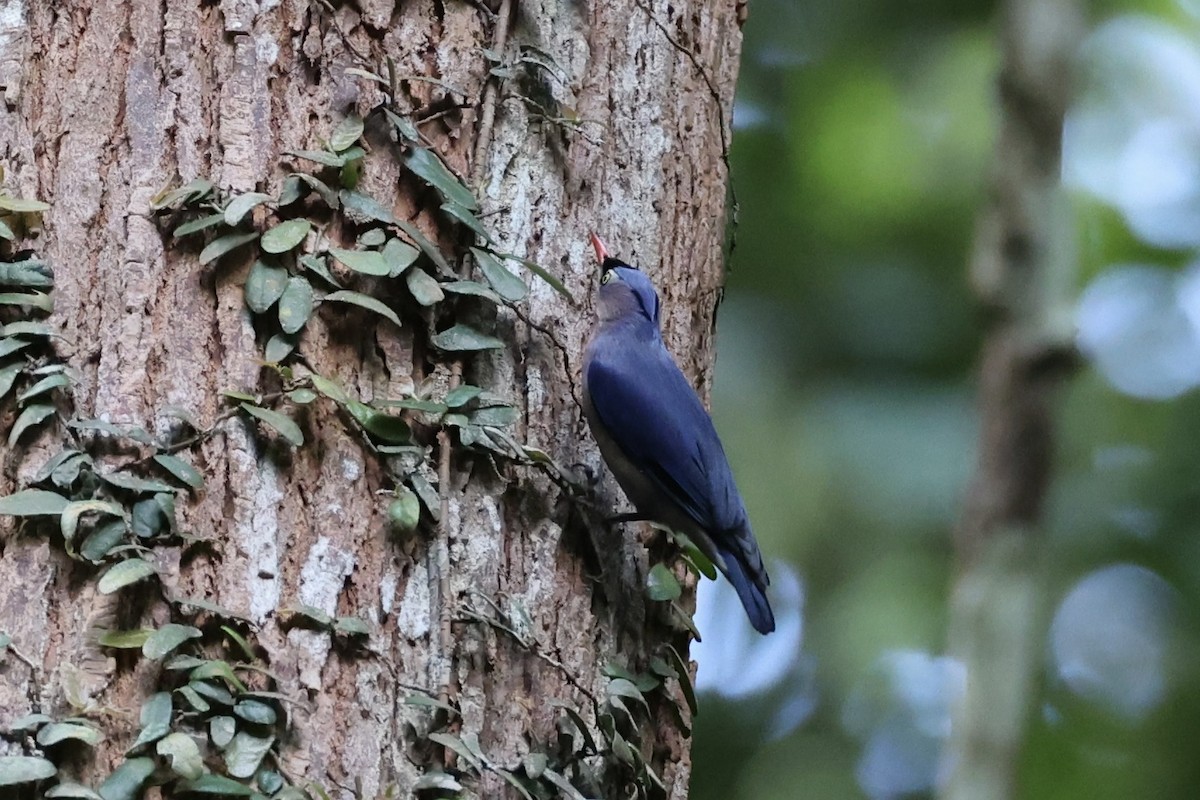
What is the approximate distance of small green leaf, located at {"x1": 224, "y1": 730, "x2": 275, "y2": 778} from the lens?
2.25 metres

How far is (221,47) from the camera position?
268cm

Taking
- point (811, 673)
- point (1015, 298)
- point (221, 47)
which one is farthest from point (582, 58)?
point (811, 673)

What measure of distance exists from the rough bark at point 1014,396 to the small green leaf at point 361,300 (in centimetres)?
166

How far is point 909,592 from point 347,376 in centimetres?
354

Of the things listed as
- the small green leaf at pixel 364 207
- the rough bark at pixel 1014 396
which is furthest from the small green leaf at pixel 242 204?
the rough bark at pixel 1014 396

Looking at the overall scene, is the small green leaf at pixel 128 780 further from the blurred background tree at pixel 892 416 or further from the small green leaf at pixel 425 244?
the blurred background tree at pixel 892 416

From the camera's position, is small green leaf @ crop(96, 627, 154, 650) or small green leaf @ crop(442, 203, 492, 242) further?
small green leaf @ crop(442, 203, 492, 242)

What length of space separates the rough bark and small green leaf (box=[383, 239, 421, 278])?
1672mm

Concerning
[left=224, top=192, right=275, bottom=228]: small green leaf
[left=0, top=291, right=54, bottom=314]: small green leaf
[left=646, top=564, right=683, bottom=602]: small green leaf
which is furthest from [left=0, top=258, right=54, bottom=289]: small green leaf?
[left=646, top=564, right=683, bottom=602]: small green leaf

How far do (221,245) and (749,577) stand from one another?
64.9 inches

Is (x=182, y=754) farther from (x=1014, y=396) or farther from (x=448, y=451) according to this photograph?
(x=1014, y=396)

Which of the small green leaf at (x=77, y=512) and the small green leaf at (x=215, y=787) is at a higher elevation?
the small green leaf at (x=77, y=512)

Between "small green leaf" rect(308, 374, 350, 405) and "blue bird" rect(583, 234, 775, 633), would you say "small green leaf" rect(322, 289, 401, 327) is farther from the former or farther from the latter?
"blue bird" rect(583, 234, 775, 633)

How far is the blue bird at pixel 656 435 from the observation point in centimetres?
320
